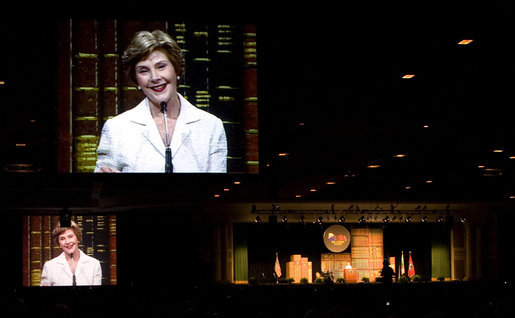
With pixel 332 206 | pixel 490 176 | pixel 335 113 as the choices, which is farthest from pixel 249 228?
pixel 335 113

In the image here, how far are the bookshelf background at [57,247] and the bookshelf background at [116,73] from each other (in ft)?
26.9

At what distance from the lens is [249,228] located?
24047 millimetres

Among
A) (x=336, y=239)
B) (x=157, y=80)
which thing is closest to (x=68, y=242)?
(x=157, y=80)

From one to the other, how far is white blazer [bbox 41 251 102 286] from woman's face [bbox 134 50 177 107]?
315 inches

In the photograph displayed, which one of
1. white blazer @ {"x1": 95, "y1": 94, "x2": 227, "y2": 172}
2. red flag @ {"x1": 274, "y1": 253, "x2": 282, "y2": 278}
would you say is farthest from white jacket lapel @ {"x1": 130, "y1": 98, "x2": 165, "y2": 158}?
red flag @ {"x1": 274, "y1": 253, "x2": 282, "y2": 278}

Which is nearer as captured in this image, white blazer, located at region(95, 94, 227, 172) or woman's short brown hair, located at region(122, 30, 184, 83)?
woman's short brown hair, located at region(122, 30, 184, 83)

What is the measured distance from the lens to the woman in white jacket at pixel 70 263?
47.1 ft

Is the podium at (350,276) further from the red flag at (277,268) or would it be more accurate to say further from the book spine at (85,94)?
the book spine at (85,94)

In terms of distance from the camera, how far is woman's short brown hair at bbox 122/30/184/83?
633 cm

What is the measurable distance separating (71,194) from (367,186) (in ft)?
24.3

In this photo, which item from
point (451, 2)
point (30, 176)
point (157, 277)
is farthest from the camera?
point (157, 277)

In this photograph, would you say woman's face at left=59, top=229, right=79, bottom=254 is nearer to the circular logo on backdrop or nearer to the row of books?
the row of books

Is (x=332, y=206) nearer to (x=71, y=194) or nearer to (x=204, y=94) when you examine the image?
(x=71, y=194)

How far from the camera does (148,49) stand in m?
6.37
